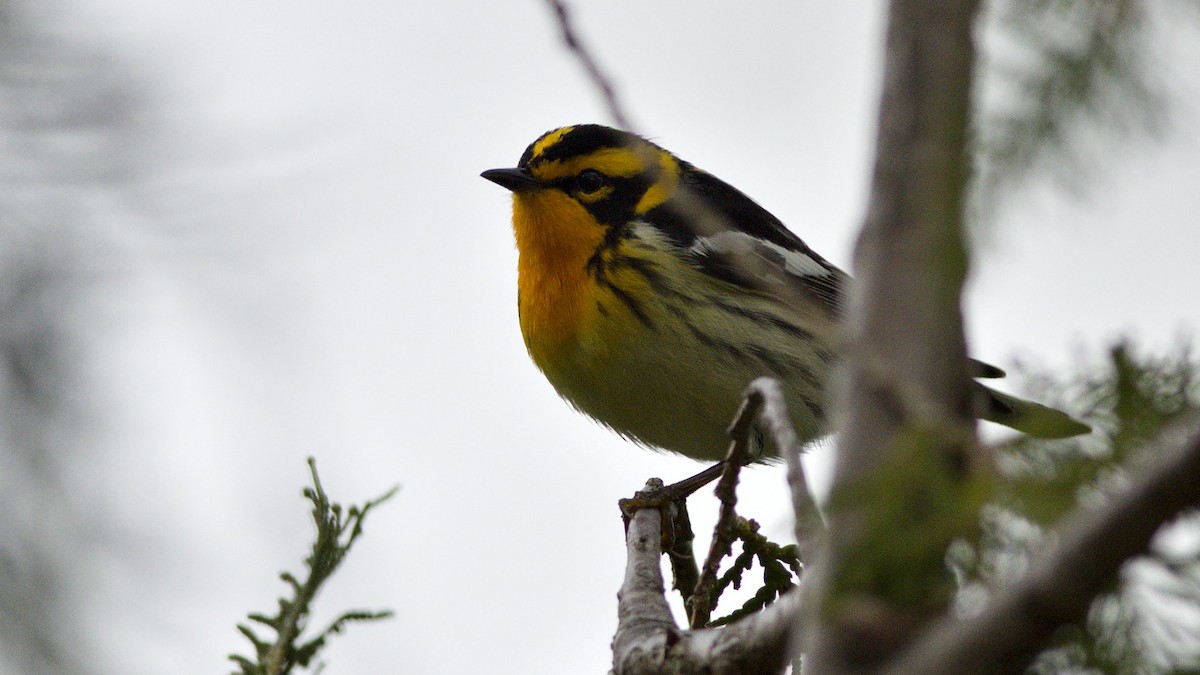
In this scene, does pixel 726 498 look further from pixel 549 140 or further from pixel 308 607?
pixel 549 140

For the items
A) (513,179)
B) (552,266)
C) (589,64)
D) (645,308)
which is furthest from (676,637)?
(513,179)

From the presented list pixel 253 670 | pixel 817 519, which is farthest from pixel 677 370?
pixel 817 519

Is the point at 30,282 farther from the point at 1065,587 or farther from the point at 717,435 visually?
the point at 1065,587

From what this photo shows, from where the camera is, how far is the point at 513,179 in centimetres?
548

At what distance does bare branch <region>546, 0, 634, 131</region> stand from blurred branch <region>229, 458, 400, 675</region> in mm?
1031

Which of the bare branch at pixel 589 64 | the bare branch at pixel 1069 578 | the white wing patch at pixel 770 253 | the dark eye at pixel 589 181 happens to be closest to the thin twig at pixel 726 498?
the bare branch at pixel 589 64

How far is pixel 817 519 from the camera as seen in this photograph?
4.93 feet

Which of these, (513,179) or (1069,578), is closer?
(1069,578)

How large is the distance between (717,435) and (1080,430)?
3.66 metres

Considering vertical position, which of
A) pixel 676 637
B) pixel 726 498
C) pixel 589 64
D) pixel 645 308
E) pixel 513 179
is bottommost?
pixel 676 637

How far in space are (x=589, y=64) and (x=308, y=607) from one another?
1244 mm

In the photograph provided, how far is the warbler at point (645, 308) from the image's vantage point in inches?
192

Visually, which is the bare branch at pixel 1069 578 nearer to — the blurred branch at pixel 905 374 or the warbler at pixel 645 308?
the blurred branch at pixel 905 374

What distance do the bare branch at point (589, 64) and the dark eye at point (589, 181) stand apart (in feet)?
9.77
